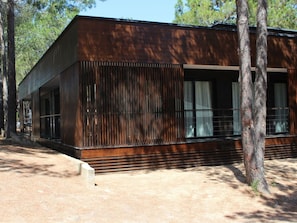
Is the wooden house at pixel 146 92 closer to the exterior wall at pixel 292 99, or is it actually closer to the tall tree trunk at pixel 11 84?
the exterior wall at pixel 292 99

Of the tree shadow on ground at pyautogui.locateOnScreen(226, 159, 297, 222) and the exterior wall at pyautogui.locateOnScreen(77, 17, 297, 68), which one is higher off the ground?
the exterior wall at pyautogui.locateOnScreen(77, 17, 297, 68)

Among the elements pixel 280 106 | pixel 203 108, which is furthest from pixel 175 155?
pixel 280 106

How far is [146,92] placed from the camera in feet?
35.7

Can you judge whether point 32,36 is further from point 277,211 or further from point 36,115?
point 277,211

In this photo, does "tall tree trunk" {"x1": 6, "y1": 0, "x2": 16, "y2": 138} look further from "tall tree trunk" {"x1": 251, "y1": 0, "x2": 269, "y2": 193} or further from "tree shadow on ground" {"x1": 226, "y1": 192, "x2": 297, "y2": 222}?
"tree shadow on ground" {"x1": 226, "y1": 192, "x2": 297, "y2": 222}

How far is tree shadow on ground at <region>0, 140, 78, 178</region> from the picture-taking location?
8953mm

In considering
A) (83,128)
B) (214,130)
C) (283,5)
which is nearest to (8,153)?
(83,128)

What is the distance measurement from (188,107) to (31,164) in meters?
5.51

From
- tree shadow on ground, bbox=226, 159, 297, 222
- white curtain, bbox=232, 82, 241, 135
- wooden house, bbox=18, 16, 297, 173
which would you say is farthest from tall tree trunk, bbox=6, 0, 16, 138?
tree shadow on ground, bbox=226, 159, 297, 222

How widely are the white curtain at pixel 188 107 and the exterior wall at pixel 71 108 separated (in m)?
3.77

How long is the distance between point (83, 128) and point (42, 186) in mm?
2610

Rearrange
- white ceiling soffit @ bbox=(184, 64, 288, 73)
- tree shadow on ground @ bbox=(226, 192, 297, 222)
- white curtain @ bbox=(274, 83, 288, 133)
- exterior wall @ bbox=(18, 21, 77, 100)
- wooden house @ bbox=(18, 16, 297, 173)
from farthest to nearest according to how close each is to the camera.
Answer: white curtain @ bbox=(274, 83, 288, 133)
white ceiling soffit @ bbox=(184, 64, 288, 73)
exterior wall @ bbox=(18, 21, 77, 100)
wooden house @ bbox=(18, 16, 297, 173)
tree shadow on ground @ bbox=(226, 192, 297, 222)

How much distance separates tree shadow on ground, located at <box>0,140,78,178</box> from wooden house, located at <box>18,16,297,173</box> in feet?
2.26

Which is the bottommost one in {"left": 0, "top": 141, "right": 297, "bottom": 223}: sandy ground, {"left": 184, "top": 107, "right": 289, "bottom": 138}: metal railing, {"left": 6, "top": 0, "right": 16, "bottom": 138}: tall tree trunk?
{"left": 0, "top": 141, "right": 297, "bottom": 223}: sandy ground
